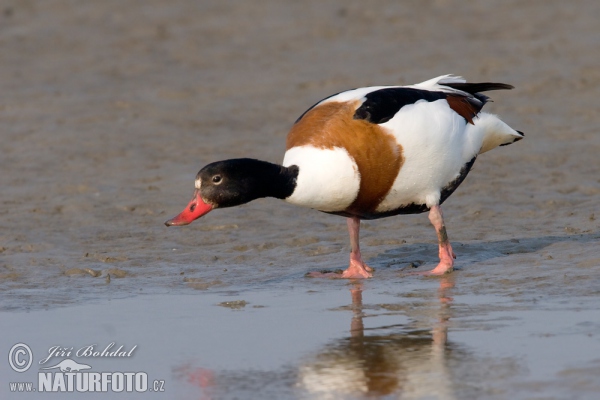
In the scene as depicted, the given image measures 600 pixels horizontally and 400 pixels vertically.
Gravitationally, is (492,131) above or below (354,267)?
above

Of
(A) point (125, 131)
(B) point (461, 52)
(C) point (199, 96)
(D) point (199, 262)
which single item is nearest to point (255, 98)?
(C) point (199, 96)

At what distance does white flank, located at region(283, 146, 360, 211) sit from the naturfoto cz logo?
1.73 m

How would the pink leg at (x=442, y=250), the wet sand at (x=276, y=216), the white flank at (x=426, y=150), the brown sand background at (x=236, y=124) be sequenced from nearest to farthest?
the wet sand at (x=276, y=216) < the white flank at (x=426, y=150) < the pink leg at (x=442, y=250) < the brown sand background at (x=236, y=124)

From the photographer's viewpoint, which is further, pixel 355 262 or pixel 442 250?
pixel 355 262

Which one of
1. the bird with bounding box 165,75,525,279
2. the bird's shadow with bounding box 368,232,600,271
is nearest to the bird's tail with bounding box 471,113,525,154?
the bird with bounding box 165,75,525,279

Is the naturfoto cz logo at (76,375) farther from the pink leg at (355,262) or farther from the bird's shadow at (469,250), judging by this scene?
the bird's shadow at (469,250)

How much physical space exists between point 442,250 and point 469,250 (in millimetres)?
674

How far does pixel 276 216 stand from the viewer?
9297mm

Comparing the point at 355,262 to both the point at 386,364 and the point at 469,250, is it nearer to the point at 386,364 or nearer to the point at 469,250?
the point at 469,250

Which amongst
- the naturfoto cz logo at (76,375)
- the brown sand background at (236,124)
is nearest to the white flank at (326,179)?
the brown sand background at (236,124)

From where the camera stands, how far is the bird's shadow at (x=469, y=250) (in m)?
7.82

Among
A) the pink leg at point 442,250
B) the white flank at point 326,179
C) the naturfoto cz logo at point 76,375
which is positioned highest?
the white flank at point 326,179

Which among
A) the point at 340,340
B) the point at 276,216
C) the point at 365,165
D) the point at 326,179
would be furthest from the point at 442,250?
the point at 276,216

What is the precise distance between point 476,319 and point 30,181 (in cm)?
564
